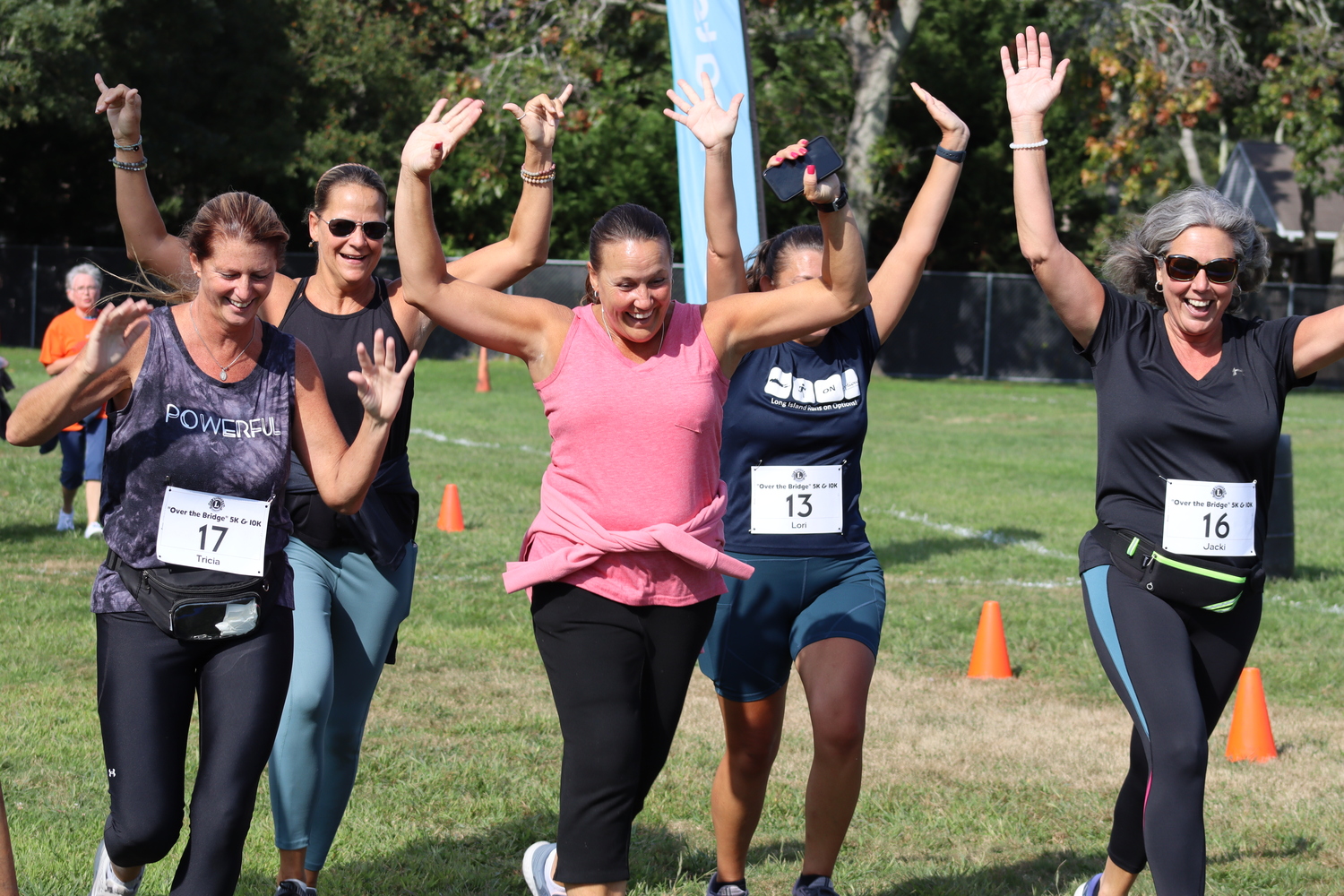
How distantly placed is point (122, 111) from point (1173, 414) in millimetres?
3133

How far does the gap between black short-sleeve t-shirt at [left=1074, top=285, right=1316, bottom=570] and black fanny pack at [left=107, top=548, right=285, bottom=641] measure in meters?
Result: 2.26

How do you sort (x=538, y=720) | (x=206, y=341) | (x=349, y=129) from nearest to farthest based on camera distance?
(x=206, y=341), (x=538, y=720), (x=349, y=129)

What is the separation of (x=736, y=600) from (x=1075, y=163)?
32.9 metres

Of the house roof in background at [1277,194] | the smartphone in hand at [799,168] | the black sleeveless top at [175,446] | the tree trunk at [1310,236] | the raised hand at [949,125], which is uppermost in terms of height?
the house roof in background at [1277,194]

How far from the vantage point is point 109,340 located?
3295 millimetres

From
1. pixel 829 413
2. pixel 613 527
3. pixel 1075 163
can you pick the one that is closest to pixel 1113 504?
pixel 829 413

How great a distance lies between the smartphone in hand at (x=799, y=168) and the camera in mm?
3789

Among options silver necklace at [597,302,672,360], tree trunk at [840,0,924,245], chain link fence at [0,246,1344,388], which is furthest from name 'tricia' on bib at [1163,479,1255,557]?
chain link fence at [0,246,1344,388]

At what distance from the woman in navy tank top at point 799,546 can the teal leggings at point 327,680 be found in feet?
3.33

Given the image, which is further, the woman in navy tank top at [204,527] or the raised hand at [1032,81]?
the raised hand at [1032,81]

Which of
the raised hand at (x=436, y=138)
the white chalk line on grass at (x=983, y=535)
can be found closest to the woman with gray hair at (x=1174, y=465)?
the raised hand at (x=436, y=138)

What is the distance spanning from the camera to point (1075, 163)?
35188 millimetres

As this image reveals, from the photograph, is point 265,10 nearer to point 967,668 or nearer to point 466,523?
point 466,523

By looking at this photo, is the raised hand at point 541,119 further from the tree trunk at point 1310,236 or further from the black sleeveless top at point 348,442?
the tree trunk at point 1310,236
